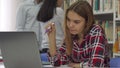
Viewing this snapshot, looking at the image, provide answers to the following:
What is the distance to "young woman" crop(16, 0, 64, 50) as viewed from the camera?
8.14 ft

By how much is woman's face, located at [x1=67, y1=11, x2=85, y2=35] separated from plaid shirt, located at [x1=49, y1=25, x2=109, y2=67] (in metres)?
0.08

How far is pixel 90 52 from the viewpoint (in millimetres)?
1910

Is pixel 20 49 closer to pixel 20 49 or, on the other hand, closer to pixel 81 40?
pixel 20 49

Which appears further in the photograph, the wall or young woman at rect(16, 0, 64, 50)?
the wall

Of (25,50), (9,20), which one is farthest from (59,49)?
(9,20)

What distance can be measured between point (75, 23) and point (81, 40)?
157 mm

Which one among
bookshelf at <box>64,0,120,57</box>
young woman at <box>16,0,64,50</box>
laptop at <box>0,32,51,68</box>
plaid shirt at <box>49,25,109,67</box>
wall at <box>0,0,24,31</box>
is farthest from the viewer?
wall at <box>0,0,24,31</box>

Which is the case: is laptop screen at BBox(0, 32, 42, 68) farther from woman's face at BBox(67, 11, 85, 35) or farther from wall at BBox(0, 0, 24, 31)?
wall at BBox(0, 0, 24, 31)

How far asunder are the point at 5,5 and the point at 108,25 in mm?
2026

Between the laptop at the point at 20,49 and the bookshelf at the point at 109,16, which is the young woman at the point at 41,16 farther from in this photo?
the laptop at the point at 20,49

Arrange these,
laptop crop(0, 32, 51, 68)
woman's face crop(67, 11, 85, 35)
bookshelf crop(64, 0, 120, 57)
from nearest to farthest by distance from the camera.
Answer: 1. laptop crop(0, 32, 51, 68)
2. woman's face crop(67, 11, 85, 35)
3. bookshelf crop(64, 0, 120, 57)

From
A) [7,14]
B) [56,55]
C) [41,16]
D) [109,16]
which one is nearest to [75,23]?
[56,55]

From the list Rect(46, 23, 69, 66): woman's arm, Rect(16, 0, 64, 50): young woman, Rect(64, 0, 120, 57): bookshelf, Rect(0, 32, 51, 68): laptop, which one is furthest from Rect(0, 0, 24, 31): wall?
Rect(0, 32, 51, 68): laptop

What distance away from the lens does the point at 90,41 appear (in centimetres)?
192
